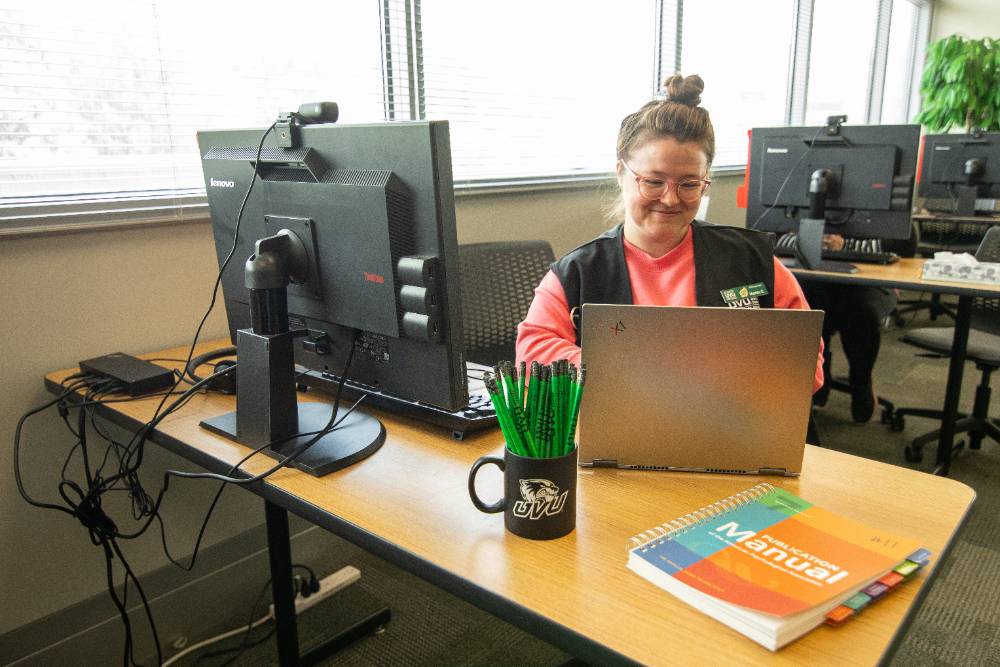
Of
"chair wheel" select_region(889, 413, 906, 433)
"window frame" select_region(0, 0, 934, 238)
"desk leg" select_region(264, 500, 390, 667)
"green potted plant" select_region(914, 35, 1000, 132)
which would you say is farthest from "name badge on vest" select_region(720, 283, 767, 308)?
"green potted plant" select_region(914, 35, 1000, 132)

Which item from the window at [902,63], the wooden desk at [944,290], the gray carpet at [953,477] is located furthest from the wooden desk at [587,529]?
the window at [902,63]

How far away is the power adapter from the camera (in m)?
1.43

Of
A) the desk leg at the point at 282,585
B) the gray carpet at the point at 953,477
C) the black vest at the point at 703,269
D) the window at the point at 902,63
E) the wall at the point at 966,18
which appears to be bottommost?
the gray carpet at the point at 953,477

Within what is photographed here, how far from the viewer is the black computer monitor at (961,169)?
368cm

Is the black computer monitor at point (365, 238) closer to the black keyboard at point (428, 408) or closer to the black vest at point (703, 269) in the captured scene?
the black keyboard at point (428, 408)

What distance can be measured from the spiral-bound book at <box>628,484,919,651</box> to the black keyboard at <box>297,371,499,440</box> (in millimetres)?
394

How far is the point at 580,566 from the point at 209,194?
0.94 metres

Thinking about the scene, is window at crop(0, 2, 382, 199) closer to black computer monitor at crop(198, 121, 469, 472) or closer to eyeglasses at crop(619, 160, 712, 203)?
black computer monitor at crop(198, 121, 469, 472)

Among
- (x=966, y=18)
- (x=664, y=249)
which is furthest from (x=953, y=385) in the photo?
(x=966, y=18)

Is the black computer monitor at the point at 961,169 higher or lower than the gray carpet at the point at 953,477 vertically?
higher

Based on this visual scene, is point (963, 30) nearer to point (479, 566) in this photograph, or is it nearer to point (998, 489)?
point (998, 489)

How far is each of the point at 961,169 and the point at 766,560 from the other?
3.83 metres

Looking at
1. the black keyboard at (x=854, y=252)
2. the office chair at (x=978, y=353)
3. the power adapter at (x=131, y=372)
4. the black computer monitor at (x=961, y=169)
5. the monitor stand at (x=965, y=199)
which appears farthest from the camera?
the monitor stand at (x=965, y=199)

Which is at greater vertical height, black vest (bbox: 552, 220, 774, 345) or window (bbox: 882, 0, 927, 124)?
window (bbox: 882, 0, 927, 124)
